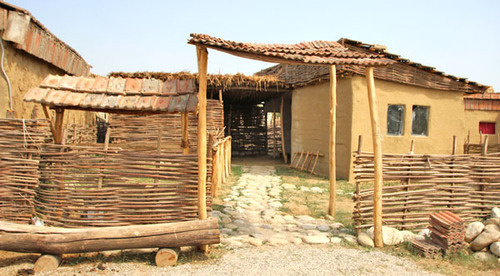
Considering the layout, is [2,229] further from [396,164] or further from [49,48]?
[49,48]

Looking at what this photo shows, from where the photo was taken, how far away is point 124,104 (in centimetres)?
419

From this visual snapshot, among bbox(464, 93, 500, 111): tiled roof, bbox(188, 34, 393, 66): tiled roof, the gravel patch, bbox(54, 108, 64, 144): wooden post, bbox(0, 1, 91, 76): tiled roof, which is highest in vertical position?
bbox(0, 1, 91, 76): tiled roof

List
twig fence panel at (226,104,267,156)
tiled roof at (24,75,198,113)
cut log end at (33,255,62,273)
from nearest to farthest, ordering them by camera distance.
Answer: cut log end at (33,255,62,273) → tiled roof at (24,75,198,113) → twig fence panel at (226,104,267,156)

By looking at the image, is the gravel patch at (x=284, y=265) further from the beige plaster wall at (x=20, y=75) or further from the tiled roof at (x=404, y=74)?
the tiled roof at (x=404, y=74)

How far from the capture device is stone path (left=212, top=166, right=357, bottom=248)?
15.1 feet

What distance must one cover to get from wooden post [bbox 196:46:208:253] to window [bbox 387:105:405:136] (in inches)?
289

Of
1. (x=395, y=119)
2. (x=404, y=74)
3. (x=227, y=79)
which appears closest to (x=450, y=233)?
(x=395, y=119)

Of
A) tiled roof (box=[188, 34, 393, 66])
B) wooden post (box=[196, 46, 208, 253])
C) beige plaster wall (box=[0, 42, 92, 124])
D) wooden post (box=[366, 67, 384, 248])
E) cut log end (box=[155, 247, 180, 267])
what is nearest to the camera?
cut log end (box=[155, 247, 180, 267])

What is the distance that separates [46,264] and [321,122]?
8.41m

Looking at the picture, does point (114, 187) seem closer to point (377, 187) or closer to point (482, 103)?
point (377, 187)

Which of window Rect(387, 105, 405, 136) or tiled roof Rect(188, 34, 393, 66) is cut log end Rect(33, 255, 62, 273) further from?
window Rect(387, 105, 405, 136)

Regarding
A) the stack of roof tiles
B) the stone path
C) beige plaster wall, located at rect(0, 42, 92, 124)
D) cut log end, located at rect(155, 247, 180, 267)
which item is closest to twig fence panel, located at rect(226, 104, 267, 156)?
the stone path

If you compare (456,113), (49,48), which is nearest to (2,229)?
(49,48)

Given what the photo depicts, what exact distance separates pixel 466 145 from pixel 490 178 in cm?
760
